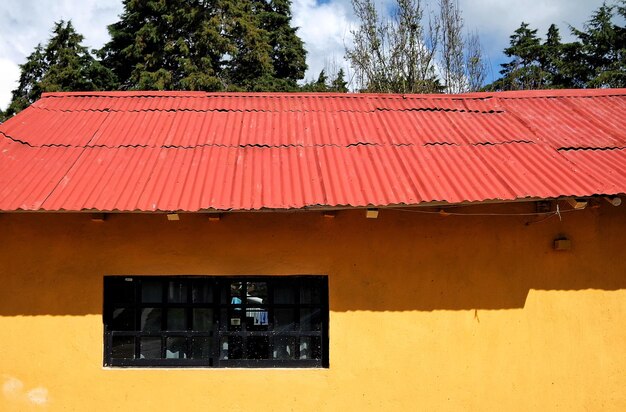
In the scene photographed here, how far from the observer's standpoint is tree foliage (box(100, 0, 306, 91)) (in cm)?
2084

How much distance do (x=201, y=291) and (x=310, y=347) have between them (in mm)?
1325

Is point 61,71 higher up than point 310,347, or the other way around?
point 61,71

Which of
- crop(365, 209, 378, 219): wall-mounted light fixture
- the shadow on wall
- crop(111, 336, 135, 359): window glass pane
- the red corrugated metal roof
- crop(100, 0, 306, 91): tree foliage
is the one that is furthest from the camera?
crop(100, 0, 306, 91): tree foliage

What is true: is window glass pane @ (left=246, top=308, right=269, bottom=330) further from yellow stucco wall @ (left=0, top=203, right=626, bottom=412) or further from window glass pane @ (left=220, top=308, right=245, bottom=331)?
yellow stucco wall @ (left=0, top=203, right=626, bottom=412)

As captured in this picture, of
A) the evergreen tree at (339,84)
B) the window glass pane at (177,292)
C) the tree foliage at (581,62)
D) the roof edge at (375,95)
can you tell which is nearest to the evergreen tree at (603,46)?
the tree foliage at (581,62)

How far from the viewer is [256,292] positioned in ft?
17.7

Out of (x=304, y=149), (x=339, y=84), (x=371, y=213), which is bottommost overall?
(x=371, y=213)

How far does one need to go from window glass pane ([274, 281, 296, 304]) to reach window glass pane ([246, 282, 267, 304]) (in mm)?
130

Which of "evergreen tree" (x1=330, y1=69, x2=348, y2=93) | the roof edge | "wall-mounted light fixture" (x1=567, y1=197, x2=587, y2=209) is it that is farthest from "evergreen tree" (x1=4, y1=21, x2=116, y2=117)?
"wall-mounted light fixture" (x1=567, y1=197, x2=587, y2=209)

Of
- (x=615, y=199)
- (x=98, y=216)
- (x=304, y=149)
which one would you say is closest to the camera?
(x=615, y=199)

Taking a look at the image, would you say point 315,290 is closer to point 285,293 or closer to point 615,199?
point 285,293

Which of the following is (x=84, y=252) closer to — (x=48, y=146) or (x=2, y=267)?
(x=2, y=267)

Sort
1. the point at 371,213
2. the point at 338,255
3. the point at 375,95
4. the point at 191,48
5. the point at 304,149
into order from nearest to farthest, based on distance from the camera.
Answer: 1. the point at 371,213
2. the point at 338,255
3. the point at 304,149
4. the point at 375,95
5. the point at 191,48

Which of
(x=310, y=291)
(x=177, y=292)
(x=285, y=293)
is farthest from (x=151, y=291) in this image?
(x=310, y=291)
